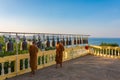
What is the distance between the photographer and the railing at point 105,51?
1414cm

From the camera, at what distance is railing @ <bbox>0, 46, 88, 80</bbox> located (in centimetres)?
789

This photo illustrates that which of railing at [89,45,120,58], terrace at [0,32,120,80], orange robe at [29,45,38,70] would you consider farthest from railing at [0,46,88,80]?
railing at [89,45,120,58]

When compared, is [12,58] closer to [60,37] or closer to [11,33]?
[11,33]

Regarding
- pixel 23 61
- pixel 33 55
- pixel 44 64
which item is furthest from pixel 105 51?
pixel 23 61

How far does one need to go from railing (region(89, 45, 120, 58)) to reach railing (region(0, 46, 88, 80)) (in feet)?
6.05

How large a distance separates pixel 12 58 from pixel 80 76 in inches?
93.4

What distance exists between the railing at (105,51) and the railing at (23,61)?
1844mm

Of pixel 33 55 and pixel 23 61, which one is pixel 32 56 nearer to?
pixel 33 55

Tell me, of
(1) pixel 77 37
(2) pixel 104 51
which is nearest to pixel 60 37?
(1) pixel 77 37

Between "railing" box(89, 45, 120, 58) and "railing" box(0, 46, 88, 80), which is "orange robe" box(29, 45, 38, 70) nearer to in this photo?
"railing" box(0, 46, 88, 80)

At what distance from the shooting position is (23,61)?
28.1ft

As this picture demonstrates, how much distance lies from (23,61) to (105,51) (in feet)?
25.0

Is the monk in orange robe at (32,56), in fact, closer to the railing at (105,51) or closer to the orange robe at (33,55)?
the orange robe at (33,55)

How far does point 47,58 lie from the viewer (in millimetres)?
10188
